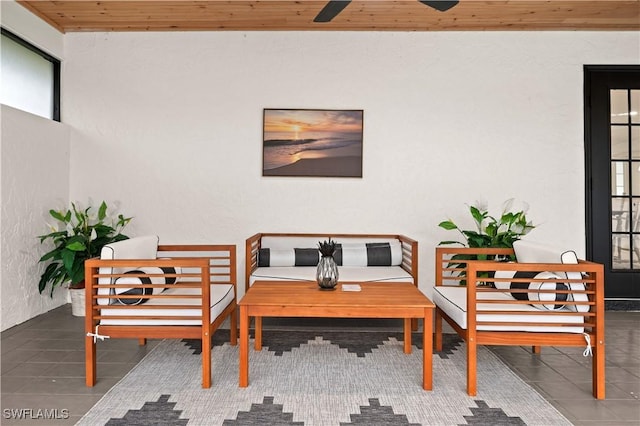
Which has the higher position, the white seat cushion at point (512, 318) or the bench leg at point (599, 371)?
the white seat cushion at point (512, 318)

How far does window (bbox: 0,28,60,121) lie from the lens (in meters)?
3.62

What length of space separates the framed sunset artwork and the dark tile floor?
2128mm

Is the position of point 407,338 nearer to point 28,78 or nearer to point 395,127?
point 395,127

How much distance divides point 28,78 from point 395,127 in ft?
11.6

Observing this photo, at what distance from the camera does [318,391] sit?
2.28m

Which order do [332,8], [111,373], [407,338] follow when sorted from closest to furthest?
[111,373]
[332,8]
[407,338]

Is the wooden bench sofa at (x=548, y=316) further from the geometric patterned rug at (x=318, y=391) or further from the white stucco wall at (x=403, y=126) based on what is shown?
the white stucco wall at (x=403, y=126)

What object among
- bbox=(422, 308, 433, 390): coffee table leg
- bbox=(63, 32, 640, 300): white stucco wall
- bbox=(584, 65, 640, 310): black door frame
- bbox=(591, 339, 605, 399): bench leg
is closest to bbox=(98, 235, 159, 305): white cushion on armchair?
bbox=(63, 32, 640, 300): white stucco wall

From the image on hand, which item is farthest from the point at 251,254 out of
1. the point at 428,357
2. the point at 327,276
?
the point at 428,357

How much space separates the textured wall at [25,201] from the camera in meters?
3.47

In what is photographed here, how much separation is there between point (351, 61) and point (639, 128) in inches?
120

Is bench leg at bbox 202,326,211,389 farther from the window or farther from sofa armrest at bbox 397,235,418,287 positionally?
the window

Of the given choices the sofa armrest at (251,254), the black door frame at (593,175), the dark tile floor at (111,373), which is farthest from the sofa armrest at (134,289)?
the black door frame at (593,175)

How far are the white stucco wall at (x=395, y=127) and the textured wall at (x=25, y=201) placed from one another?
2.92 ft
